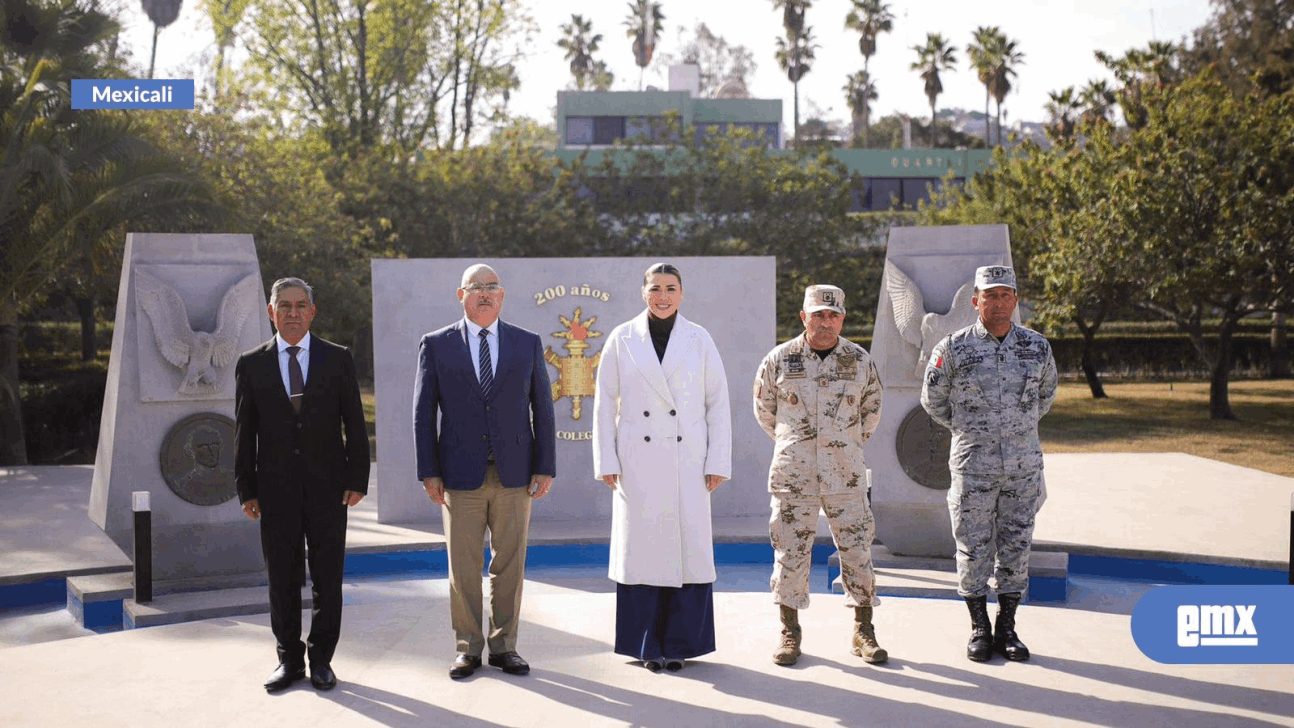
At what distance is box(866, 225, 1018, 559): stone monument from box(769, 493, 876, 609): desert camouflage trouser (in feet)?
8.03

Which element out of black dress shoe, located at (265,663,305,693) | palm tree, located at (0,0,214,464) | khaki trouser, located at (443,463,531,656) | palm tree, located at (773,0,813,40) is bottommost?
black dress shoe, located at (265,663,305,693)

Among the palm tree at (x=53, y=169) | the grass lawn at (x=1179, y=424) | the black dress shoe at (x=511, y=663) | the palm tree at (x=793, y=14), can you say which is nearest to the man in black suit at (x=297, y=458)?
the black dress shoe at (x=511, y=663)

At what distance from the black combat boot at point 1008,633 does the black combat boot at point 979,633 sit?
7cm

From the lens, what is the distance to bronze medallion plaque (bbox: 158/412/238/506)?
8297 mm

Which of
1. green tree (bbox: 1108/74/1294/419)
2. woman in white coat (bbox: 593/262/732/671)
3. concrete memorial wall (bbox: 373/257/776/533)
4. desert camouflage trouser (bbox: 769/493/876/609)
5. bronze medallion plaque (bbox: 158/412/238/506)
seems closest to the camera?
woman in white coat (bbox: 593/262/732/671)

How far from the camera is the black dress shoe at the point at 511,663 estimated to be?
5.98 meters

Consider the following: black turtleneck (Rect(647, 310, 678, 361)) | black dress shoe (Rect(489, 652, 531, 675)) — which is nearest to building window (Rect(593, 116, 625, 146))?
black turtleneck (Rect(647, 310, 678, 361))

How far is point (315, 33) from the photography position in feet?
111

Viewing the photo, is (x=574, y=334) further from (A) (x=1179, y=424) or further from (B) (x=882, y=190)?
(B) (x=882, y=190)

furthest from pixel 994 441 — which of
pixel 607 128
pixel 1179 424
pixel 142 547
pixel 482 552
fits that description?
pixel 607 128

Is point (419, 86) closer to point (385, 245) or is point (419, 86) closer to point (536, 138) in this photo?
point (536, 138)

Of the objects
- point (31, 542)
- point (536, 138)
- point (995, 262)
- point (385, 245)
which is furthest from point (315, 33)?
point (995, 262)

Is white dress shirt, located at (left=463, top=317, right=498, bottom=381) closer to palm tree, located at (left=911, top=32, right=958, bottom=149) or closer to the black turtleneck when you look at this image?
the black turtleneck

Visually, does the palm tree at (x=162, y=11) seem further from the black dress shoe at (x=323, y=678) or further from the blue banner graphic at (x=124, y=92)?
the black dress shoe at (x=323, y=678)
